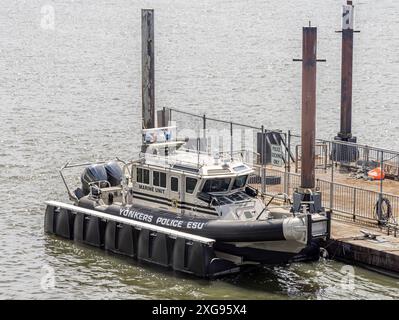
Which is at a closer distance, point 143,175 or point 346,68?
point 143,175

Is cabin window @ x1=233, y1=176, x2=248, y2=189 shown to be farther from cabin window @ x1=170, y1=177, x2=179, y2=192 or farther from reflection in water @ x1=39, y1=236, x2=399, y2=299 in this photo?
reflection in water @ x1=39, y1=236, x2=399, y2=299

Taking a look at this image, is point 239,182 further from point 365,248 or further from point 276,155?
point 276,155

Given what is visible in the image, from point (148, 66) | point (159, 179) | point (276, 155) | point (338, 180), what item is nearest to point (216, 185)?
point (159, 179)

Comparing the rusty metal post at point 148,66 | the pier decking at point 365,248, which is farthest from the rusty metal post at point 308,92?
the rusty metal post at point 148,66

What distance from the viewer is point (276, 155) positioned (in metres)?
40.1

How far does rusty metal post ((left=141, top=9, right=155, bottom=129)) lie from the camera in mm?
43500

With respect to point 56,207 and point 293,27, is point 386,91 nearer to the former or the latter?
point 56,207

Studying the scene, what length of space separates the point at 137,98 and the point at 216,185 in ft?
142

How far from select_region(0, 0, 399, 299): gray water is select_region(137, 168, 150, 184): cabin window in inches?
110

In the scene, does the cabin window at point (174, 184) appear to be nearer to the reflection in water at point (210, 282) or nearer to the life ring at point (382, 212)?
the reflection in water at point (210, 282)

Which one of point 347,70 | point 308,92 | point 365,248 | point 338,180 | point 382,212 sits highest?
point 347,70

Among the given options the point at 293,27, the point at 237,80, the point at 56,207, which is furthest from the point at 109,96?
the point at 293,27

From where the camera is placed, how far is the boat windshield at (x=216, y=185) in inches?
1356

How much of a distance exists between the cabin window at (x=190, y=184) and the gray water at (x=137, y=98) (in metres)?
2.70
